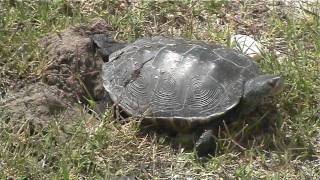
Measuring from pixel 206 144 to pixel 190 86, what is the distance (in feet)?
1.03

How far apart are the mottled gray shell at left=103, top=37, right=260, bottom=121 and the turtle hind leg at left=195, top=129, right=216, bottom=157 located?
0.08 meters

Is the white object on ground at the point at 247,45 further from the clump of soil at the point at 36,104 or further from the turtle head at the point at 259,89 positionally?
the clump of soil at the point at 36,104

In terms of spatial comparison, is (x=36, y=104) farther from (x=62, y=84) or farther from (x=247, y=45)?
(x=247, y=45)

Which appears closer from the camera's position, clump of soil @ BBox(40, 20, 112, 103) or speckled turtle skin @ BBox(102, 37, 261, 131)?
speckled turtle skin @ BBox(102, 37, 261, 131)

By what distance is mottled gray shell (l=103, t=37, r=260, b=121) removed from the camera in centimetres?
367

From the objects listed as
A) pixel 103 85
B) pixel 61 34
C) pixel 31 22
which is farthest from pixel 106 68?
pixel 31 22

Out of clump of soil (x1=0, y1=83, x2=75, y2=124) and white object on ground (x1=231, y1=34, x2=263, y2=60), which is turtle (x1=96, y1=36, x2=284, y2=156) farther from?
white object on ground (x1=231, y1=34, x2=263, y2=60)

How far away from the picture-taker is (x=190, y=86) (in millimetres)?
3709

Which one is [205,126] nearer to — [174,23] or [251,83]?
[251,83]

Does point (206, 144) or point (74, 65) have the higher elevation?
point (74, 65)

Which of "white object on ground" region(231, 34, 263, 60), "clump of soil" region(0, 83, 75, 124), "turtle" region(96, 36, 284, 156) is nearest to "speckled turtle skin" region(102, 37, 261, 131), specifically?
"turtle" region(96, 36, 284, 156)

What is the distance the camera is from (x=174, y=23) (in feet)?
15.5

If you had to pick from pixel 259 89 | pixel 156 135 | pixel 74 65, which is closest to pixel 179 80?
pixel 156 135

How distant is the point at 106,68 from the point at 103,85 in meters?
0.12
